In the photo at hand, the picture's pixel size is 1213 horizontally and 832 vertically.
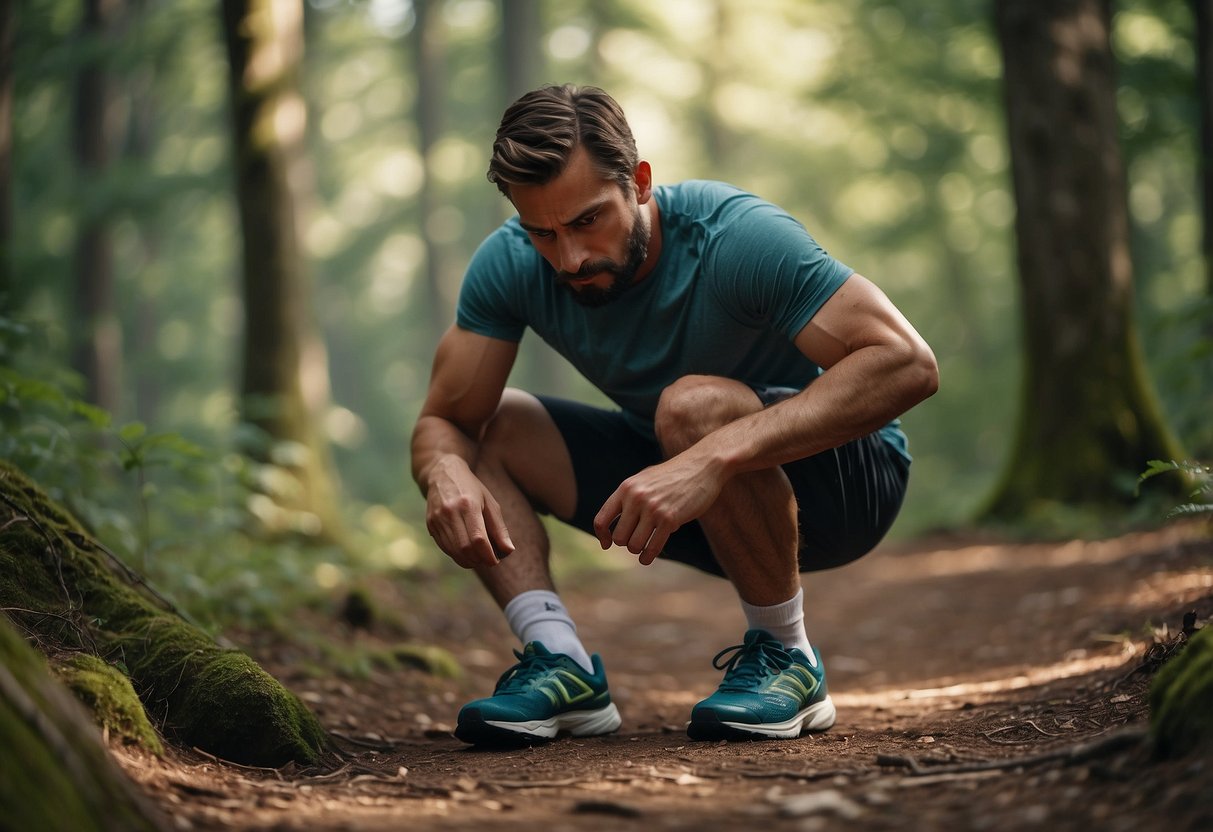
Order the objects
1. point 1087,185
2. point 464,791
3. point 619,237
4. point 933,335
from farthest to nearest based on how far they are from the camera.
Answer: point 933,335 → point 1087,185 → point 619,237 → point 464,791

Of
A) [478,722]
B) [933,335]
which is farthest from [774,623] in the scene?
[933,335]

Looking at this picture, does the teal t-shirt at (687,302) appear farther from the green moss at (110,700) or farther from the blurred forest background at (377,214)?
the green moss at (110,700)

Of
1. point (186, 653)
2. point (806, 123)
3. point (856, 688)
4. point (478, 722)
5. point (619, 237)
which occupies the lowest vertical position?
point (856, 688)

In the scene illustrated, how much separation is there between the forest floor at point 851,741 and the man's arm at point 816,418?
22.3 inches

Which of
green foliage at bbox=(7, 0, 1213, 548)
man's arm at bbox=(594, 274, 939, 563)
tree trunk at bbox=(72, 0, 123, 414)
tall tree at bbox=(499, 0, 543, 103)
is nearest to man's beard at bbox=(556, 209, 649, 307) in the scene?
man's arm at bbox=(594, 274, 939, 563)

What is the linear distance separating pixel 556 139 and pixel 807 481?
1.15 meters

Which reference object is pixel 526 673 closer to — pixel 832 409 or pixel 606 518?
pixel 606 518

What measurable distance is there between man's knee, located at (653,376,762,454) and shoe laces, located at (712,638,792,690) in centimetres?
54

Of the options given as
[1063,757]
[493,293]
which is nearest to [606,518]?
[493,293]

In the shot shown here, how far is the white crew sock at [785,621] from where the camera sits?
288 cm

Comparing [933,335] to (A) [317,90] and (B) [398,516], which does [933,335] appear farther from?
(A) [317,90]

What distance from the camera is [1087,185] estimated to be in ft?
22.9

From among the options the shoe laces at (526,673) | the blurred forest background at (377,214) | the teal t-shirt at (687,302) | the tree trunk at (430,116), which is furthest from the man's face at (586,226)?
the tree trunk at (430,116)

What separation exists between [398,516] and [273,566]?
5.83 metres
